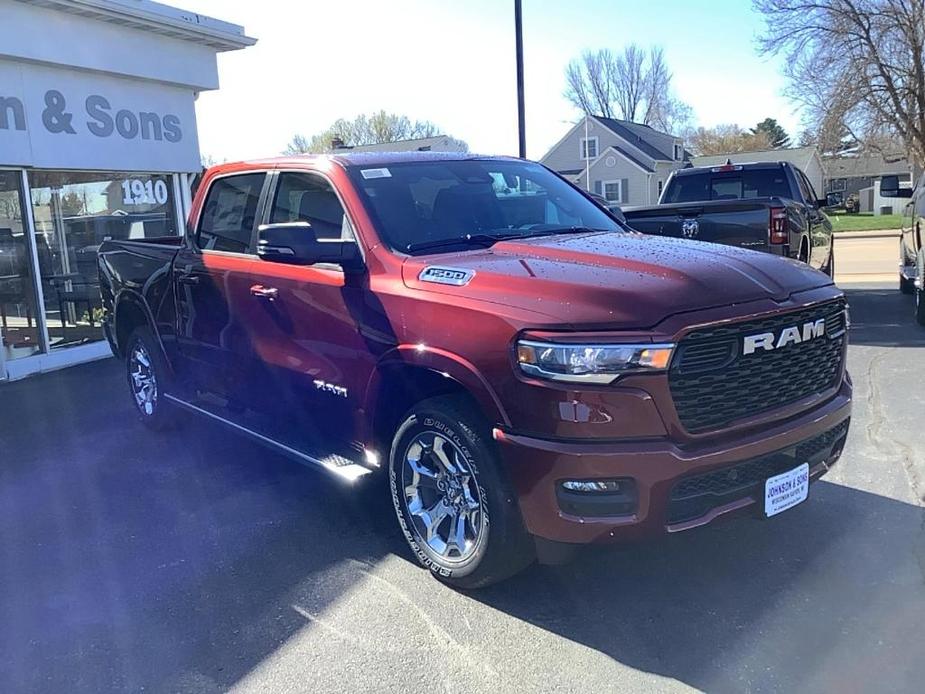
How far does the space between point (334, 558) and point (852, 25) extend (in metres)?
35.8

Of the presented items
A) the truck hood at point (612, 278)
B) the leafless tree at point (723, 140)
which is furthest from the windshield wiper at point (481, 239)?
the leafless tree at point (723, 140)

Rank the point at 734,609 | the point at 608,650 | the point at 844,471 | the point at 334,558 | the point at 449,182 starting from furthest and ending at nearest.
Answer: the point at 844,471
the point at 449,182
the point at 334,558
the point at 734,609
the point at 608,650

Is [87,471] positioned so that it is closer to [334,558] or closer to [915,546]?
[334,558]

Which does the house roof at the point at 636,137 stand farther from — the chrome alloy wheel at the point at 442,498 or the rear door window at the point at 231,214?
the chrome alloy wheel at the point at 442,498

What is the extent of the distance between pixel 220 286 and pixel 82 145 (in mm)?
6228

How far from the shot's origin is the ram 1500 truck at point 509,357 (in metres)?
3.08

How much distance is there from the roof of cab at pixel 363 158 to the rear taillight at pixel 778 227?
3.88m

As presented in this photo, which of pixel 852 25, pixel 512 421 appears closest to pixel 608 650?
pixel 512 421

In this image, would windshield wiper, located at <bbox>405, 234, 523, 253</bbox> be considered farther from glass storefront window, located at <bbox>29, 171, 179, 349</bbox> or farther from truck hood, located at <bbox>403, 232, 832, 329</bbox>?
glass storefront window, located at <bbox>29, 171, 179, 349</bbox>

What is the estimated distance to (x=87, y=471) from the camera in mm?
5758

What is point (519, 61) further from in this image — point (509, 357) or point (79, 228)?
point (509, 357)

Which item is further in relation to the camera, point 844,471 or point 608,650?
point 844,471

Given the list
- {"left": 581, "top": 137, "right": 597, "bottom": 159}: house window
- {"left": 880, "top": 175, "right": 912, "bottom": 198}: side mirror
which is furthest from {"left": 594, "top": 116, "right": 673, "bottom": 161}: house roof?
{"left": 880, "top": 175, "right": 912, "bottom": 198}: side mirror

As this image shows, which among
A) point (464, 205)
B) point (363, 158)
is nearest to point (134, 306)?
point (363, 158)
